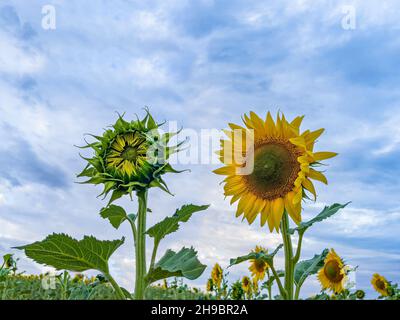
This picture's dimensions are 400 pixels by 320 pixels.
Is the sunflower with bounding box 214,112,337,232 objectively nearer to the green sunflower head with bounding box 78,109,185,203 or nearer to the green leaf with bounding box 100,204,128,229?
the green sunflower head with bounding box 78,109,185,203

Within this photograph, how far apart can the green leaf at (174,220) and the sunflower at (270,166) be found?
0.40 metres

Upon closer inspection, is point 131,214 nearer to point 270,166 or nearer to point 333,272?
point 270,166

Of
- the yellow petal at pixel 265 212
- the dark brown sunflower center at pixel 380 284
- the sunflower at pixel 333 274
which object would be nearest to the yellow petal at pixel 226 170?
the yellow petal at pixel 265 212

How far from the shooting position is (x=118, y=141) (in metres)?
2.40

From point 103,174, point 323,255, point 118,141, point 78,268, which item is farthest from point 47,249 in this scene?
point 323,255

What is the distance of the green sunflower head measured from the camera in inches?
91.7

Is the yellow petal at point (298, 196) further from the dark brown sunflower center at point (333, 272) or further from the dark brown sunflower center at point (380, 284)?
the dark brown sunflower center at point (380, 284)

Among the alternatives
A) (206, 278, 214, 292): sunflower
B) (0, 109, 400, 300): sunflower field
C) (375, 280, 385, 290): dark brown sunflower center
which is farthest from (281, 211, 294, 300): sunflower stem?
(375, 280, 385, 290): dark brown sunflower center

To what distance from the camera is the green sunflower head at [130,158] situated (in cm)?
233

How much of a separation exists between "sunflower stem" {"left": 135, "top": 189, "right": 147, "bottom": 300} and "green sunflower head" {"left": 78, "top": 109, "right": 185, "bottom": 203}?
0.21ft

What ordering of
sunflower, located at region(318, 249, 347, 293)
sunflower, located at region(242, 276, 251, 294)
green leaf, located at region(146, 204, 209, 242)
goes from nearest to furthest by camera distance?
green leaf, located at region(146, 204, 209, 242), sunflower, located at region(318, 249, 347, 293), sunflower, located at region(242, 276, 251, 294)
